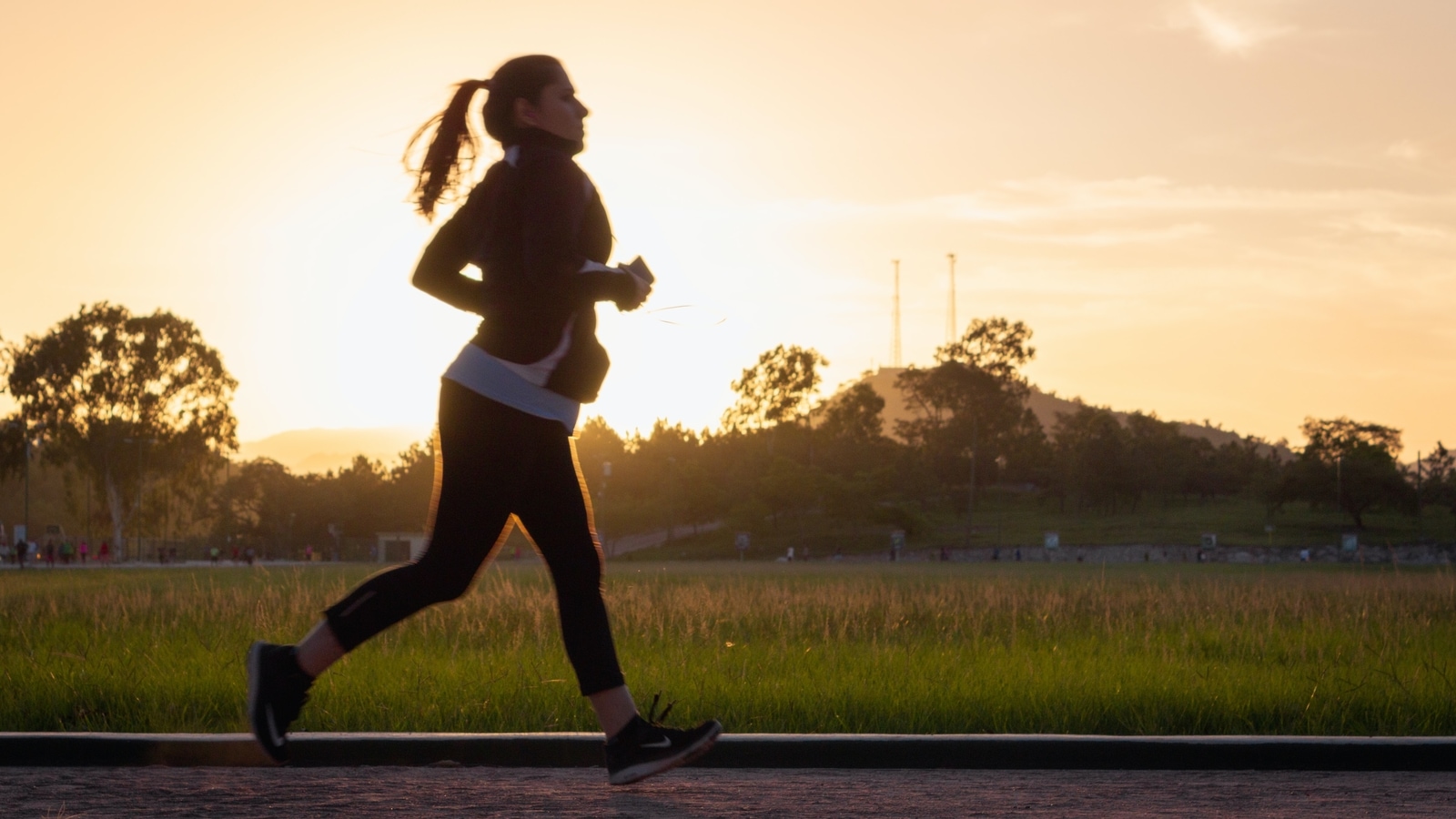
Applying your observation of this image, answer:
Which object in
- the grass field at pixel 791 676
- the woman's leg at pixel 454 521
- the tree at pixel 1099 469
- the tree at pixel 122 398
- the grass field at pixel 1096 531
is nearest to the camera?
the woman's leg at pixel 454 521

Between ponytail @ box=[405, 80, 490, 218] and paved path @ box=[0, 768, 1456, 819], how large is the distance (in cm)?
167

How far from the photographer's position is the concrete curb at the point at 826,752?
15.0 feet

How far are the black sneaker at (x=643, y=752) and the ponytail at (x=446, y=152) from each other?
59.9 inches

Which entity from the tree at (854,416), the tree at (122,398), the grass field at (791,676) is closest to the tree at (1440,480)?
the tree at (854,416)

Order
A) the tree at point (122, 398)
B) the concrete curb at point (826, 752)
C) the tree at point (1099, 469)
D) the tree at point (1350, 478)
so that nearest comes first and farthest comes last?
the concrete curb at point (826, 752) < the tree at point (122, 398) < the tree at point (1350, 478) < the tree at point (1099, 469)

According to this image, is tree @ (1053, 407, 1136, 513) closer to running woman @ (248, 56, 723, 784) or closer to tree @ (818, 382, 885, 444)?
tree @ (818, 382, 885, 444)

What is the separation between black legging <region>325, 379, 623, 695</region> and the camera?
3.60 metres

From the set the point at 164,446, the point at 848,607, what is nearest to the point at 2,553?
the point at 164,446

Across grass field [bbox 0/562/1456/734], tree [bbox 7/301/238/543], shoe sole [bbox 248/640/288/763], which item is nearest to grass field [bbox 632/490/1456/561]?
tree [bbox 7/301/238/543]

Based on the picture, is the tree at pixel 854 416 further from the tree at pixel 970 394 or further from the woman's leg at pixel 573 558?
the woman's leg at pixel 573 558

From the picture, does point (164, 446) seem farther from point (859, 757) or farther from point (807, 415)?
point (859, 757)

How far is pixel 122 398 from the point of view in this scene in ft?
217

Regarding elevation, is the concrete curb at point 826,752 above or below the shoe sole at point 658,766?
below

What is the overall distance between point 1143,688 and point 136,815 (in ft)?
14.3
